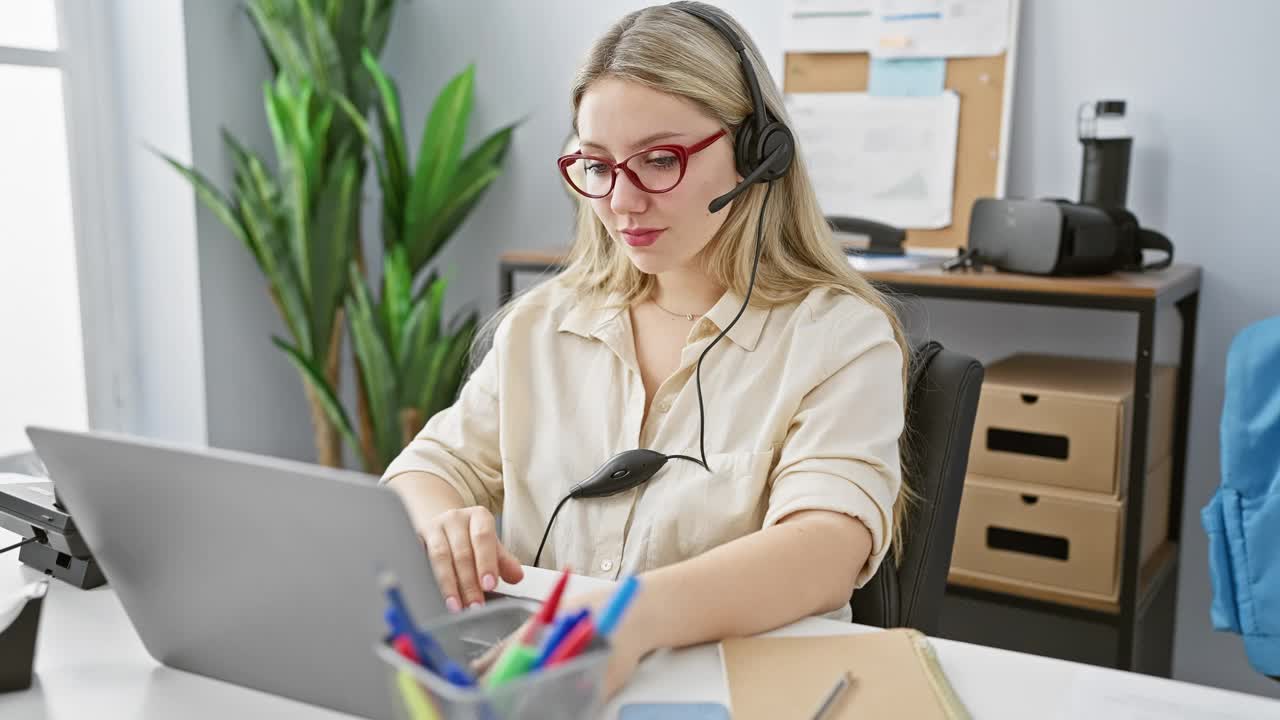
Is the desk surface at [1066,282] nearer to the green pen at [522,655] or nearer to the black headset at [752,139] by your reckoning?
the black headset at [752,139]

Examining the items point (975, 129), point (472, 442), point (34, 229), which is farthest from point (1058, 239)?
point (34, 229)

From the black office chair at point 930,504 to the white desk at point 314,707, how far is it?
0.25 metres

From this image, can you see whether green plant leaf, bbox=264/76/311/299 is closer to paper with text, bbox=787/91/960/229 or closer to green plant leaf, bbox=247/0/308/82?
green plant leaf, bbox=247/0/308/82

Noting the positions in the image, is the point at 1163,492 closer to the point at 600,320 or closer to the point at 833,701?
the point at 600,320

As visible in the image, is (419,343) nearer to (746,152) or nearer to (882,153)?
(882,153)

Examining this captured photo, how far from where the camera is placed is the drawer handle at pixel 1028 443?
6.24ft

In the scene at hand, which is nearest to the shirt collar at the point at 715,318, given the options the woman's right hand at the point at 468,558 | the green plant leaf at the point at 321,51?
the woman's right hand at the point at 468,558

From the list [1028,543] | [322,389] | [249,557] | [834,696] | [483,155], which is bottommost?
[1028,543]

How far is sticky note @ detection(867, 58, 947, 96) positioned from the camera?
2.29 meters

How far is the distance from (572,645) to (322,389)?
2.21 m

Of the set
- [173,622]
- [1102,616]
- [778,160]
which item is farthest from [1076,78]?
[173,622]

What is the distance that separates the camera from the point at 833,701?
0.71 meters

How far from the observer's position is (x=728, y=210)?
120 cm

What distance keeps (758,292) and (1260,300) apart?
1368 millimetres
